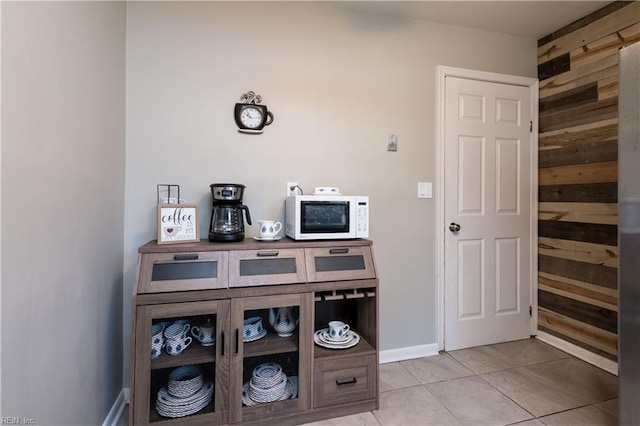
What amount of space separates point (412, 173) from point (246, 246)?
1.41 m

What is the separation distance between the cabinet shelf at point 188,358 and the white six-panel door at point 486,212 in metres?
1.80

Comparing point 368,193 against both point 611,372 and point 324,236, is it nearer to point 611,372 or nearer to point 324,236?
point 324,236

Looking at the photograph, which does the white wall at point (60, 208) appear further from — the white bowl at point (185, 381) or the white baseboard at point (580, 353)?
the white baseboard at point (580, 353)

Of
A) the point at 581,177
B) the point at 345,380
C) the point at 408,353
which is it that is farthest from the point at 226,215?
the point at 581,177

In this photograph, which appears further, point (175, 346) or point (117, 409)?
point (117, 409)

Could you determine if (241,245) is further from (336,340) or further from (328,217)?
(336,340)

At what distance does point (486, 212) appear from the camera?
2.58 metres

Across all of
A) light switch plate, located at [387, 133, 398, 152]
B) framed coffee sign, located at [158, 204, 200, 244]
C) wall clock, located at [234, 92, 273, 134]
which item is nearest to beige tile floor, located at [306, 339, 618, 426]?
framed coffee sign, located at [158, 204, 200, 244]

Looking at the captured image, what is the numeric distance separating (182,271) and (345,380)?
1061mm

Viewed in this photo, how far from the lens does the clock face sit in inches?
78.9

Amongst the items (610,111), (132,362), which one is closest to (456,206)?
(610,111)

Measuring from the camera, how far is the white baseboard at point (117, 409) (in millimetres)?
1622

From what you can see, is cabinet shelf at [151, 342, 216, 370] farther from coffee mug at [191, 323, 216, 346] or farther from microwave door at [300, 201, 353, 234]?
microwave door at [300, 201, 353, 234]

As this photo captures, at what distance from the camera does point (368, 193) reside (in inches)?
89.9
